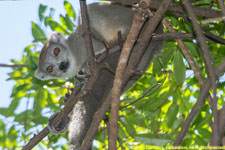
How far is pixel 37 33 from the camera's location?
17.5ft

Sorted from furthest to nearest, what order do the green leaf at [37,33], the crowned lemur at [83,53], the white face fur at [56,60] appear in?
the white face fur at [56,60], the green leaf at [37,33], the crowned lemur at [83,53]

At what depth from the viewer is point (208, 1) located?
13.0 ft

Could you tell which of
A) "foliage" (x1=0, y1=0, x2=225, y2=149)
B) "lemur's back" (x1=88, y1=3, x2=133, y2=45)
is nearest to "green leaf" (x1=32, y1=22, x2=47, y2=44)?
"foliage" (x1=0, y1=0, x2=225, y2=149)

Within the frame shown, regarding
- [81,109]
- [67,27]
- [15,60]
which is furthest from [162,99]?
[15,60]

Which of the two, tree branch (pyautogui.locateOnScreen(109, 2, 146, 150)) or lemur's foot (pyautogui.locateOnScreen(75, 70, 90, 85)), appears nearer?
tree branch (pyautogui.locateOnScreen(109, 2, 146, 150))

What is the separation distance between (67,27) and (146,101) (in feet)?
6.31

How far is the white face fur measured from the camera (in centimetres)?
558

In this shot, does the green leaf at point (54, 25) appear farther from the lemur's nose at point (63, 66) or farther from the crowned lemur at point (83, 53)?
the lemur's nose at point (63, 66)

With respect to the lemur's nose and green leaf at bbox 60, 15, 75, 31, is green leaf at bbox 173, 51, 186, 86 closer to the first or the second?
green leaf at bbox 60, 15, 75, 31

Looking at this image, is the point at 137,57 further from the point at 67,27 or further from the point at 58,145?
the point at 58,145

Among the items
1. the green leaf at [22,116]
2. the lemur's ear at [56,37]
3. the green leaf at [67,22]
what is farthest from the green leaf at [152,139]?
the lemur's ear at [56,37]

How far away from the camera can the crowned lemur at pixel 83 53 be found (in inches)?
169

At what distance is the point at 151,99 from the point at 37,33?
7.46 ft

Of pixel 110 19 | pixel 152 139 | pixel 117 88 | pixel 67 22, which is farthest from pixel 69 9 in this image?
pixel 117 88
